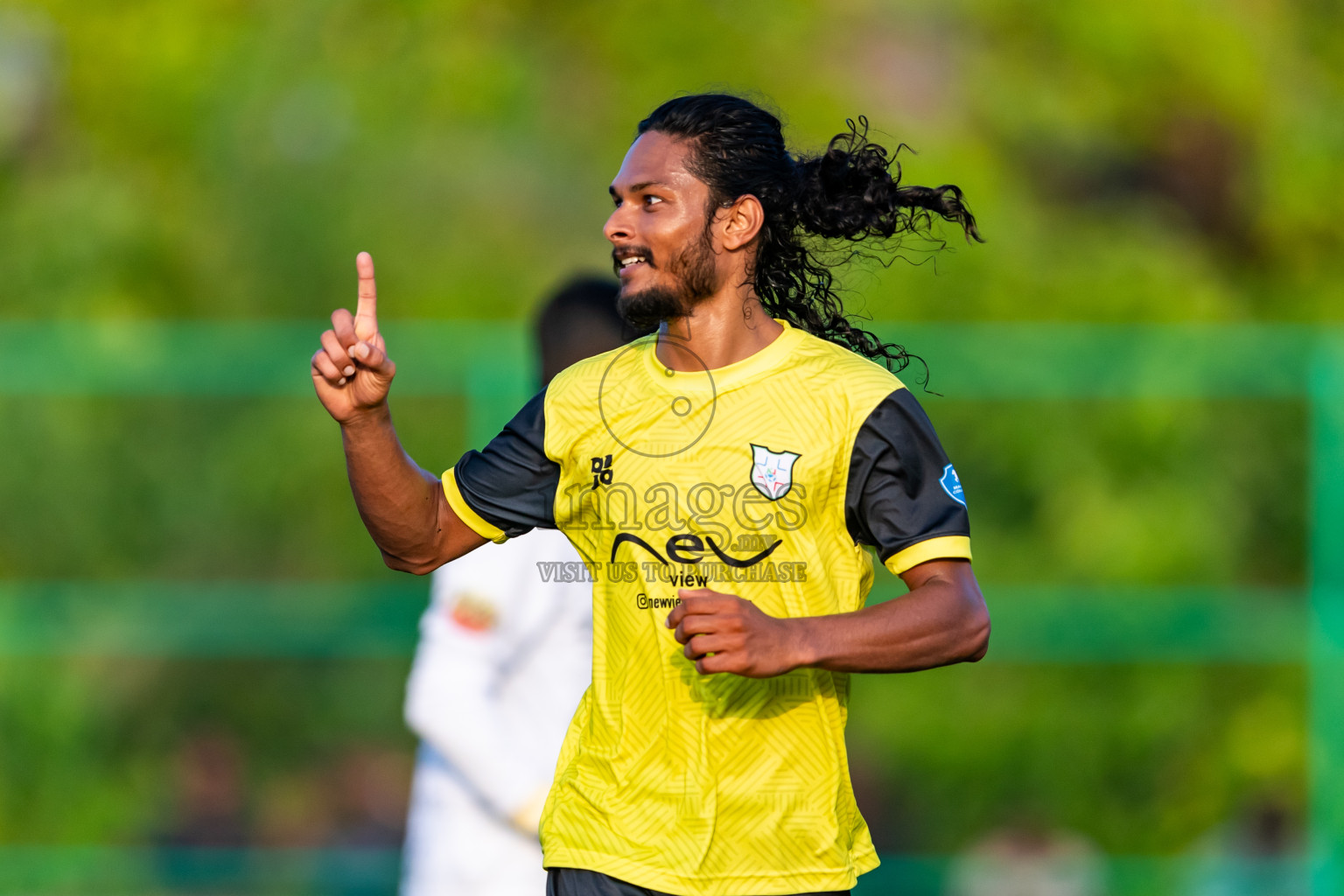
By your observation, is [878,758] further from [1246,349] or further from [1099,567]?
[1246,349]

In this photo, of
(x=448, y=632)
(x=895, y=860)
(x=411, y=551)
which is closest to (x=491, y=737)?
(x=448, y=632)

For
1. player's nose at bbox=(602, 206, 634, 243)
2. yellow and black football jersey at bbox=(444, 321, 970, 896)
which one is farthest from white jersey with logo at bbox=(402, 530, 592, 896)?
player's nose at bbox=(602, 206, 634, 243)

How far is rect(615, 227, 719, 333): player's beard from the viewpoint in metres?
2.79

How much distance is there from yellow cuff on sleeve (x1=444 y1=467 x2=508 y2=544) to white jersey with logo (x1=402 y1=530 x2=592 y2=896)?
0.97 meters

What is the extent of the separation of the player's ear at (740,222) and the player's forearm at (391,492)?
0.66m

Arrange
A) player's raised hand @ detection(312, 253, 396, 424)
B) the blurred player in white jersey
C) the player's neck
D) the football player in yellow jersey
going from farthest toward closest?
the blurred player in white jersey < the player's neck < player's raised hand @ detection(312, 253, 396, 424) < the football player in yellow jersey

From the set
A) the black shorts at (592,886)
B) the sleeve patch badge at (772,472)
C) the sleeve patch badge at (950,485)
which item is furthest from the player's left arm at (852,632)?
the black shorts at (592,886)

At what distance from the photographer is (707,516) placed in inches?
103

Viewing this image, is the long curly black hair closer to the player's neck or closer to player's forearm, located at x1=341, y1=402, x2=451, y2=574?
the player's neck

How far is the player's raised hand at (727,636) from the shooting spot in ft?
7.60

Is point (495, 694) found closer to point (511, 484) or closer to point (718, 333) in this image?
point (511, 484)

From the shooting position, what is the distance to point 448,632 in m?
3.93

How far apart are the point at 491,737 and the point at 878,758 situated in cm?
486

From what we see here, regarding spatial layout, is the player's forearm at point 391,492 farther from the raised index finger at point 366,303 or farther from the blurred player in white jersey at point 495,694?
the blurred player in white jersey at point 495,694
